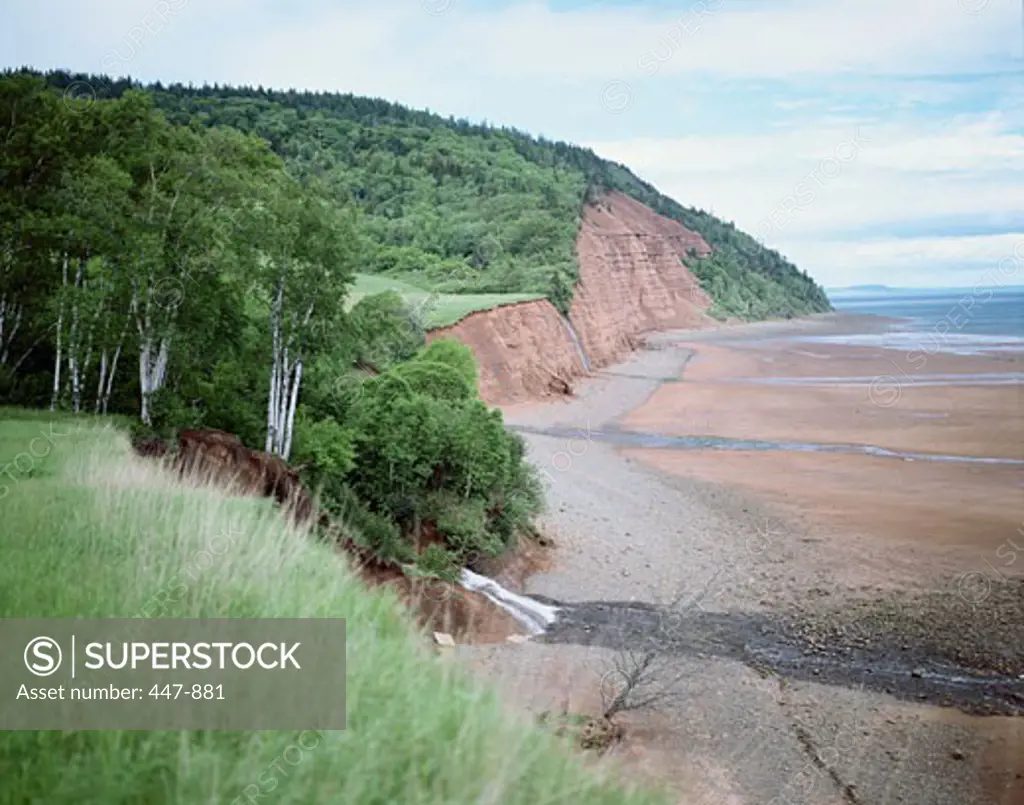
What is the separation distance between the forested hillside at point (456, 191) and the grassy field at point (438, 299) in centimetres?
189

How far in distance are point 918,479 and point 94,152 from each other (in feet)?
74.1

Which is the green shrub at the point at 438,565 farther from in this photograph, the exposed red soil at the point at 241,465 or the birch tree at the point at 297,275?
the birch tree at the point at 297,275

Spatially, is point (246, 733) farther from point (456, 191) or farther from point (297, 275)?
point (456, 191)

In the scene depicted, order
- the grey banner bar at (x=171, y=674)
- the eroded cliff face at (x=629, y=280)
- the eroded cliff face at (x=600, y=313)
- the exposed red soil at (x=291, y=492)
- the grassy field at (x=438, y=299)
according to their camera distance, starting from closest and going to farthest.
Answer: the grey banner bar at (x=171, y=674) → the exposed red soil at (x=291, y=492) → the grassy field at (x=438, y=299) → the eroded cliff face at (x=600, y=313) → the eroded cliff face at (x=629, y=280)

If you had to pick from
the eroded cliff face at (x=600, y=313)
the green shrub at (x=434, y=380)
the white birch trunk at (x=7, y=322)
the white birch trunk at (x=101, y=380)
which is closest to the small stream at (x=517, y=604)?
the green shrub at (x=434, y=380)

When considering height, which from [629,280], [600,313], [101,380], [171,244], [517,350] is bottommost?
[101,380]

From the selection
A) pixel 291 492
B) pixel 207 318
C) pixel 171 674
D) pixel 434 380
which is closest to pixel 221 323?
pixel 207 318

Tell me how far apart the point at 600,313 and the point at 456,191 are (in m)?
23.0

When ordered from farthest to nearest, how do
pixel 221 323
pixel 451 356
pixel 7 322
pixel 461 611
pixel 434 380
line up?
1. pixel 451 356
2. pixel 434 380
3. pixel 7 322
4. pixel 221 323
5. pixel 461 611

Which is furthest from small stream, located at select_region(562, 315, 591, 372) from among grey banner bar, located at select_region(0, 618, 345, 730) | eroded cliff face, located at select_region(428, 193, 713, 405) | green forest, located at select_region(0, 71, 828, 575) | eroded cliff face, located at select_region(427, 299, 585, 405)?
grey banner bar, located at select_region(0, 618, 345, 730)

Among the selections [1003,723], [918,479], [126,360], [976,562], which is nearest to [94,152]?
[126,360]

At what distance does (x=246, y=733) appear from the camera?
3518 millimetres

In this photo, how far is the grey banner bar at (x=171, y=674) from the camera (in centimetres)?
350

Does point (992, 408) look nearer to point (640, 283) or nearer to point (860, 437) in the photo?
point (860, 437)
